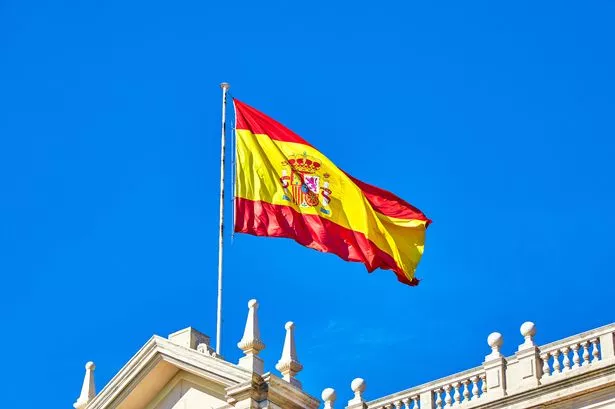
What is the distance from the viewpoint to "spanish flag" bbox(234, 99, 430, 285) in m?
43.0

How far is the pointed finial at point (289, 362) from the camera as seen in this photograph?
131ft

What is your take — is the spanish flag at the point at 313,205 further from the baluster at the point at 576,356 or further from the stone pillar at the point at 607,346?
the stone pillar at the point at 607,346

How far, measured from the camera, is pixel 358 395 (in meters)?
40.7

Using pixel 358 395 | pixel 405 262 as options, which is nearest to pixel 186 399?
pixel 358 395

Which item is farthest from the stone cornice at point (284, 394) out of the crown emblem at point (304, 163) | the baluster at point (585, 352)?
the crown emblem at point (304, 163)

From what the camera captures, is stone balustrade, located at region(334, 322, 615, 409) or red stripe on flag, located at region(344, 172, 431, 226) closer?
stone balustrade, located at region(334, 322, 615, 409)

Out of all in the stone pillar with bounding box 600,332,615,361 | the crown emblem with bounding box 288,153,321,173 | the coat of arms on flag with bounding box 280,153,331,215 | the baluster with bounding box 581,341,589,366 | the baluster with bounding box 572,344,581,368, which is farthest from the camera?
the crown emblem with bounding box 288,153,321,173

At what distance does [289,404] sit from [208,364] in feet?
7.00

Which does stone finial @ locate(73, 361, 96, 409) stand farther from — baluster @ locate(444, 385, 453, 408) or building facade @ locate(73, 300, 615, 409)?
baluster @ locate(444, 385, 453, 408)

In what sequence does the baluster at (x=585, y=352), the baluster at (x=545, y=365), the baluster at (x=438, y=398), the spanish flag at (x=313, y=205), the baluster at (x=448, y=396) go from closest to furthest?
1. the baluster at (x=585, y=352)
2. the baluster at (x=545, y=365)
3. the baluster at (x=448, y=396)
4. the baluster at (x=438, y=398)
5. the spanish flag at (x=313, y=205)

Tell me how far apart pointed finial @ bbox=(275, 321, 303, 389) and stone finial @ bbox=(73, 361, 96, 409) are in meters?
5.13

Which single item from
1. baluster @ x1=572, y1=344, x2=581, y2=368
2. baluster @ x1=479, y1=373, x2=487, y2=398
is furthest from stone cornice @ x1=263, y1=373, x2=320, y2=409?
baluster @ x1=572, y1=344, x2=581, y2=368

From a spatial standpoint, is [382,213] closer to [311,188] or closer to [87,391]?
[311,188]

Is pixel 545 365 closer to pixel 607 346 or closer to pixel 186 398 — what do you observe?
pixel 607 346
